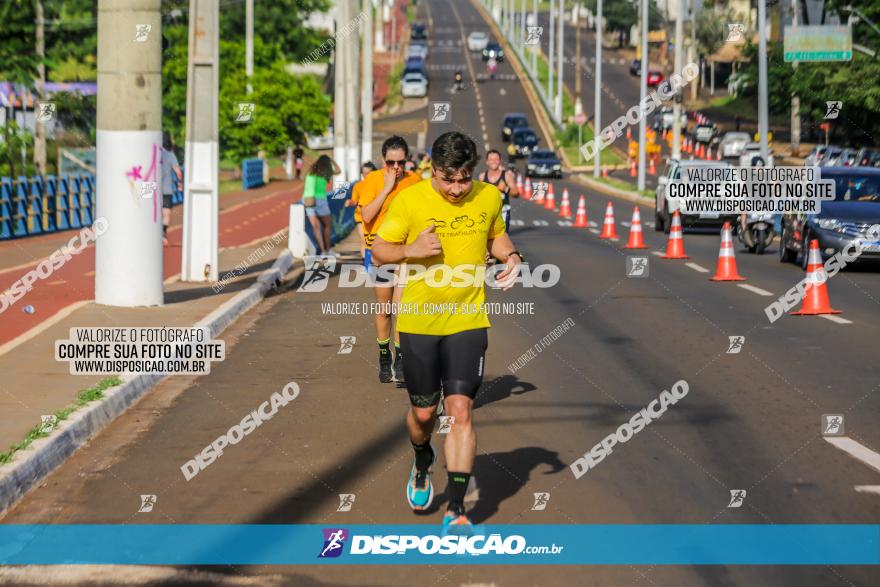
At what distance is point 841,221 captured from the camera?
79.5ft

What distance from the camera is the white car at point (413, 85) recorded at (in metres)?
112

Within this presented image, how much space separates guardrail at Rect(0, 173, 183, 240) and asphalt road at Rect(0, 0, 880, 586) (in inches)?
617

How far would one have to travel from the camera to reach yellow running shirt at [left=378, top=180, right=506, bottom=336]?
25.6ft

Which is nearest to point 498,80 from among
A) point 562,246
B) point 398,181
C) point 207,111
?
point 562,246

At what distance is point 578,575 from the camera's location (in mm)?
7004

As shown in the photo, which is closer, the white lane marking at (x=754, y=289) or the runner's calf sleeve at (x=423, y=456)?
the runner's calf sleeve at (x=423, y=456)

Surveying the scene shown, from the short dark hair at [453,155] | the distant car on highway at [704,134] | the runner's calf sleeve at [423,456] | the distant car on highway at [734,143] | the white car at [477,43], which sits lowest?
the runner's calf sleeve at [423,456]

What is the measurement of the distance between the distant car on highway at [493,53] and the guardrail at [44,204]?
89593 millimetres

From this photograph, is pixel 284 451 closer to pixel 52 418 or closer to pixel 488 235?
pixel 52 418

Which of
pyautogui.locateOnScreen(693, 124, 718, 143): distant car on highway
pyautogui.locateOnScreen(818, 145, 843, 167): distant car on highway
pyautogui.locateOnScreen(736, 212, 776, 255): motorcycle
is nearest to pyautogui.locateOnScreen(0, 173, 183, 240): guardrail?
pyautogui.locateOnScreen(736, 212, 776, 255): motorcycle

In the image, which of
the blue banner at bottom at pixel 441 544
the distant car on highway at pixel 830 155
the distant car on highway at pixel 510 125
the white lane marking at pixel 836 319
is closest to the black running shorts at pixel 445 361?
the blue banner at bottom at pixel 441 544

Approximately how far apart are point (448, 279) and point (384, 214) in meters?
4.93

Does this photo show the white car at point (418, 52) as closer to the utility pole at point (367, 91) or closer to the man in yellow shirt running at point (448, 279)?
the utility pole at point (367, 91)

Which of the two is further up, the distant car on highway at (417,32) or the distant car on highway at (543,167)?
the distant car on highway at (417,32)
